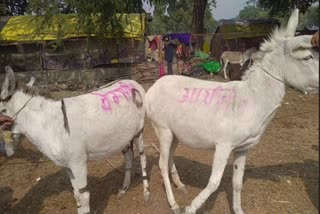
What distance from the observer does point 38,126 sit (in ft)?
12.3

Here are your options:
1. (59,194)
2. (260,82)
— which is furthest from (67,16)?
(260,82)

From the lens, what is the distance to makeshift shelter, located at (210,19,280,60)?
20.8m

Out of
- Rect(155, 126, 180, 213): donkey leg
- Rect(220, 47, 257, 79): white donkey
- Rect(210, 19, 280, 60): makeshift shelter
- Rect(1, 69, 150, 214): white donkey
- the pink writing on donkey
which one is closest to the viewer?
Rect(1, 69, 150, 214): white donkey

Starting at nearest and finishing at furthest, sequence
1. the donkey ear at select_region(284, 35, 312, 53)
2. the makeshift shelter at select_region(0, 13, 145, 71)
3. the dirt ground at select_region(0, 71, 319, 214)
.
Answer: the donkey ear at select_region(284, 35, 312, 53), the dirt ground at select_region(0, 71, 319, 214), the makeshift shelter at select_region(0, 13, 145, 71)

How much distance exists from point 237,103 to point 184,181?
2166mm

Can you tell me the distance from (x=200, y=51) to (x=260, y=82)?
1766 cm

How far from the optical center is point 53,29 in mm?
15453

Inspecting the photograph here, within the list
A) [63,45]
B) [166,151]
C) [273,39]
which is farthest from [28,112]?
[63,45]

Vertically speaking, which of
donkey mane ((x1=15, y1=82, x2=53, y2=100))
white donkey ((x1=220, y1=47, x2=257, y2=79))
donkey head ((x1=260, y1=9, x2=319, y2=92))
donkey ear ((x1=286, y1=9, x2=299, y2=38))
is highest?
donkey ear ((x1=286, y1=9, x2=299, y2=38))

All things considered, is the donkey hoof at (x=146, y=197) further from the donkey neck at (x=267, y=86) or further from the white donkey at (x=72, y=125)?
the donkey neck at (x=267, y=86)

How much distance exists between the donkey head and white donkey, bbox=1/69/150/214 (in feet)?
6.45

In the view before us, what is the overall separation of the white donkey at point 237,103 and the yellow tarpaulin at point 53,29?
1155 cm

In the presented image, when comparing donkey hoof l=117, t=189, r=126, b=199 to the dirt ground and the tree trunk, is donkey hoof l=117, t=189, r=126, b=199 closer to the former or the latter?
the dirt ground

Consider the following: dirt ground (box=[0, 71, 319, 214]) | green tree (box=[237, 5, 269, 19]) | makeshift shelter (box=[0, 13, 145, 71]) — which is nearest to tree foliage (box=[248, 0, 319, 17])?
makeshift shelter (box=[0, 13, 145, 71])
